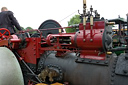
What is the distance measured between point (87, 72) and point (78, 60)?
0.30 m

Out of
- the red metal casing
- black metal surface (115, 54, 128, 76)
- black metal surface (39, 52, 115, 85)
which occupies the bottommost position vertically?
black metal surface (39, 52, 115, 85)

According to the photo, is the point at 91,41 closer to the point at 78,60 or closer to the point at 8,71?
the point at 78,60

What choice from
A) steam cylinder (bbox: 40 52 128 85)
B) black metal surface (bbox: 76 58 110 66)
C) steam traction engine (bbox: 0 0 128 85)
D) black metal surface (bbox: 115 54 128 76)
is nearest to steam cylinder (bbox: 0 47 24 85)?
steam traction engine (bbox: 0 0 128 85)

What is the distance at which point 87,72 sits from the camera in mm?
2420

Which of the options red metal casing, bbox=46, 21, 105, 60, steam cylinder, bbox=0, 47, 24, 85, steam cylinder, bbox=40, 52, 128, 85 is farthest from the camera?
steam cylinder, bbox=0, 47, 24, 85

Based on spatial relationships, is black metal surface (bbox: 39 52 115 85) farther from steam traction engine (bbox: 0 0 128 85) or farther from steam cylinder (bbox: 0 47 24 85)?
steam cylinder (bbox: 0 47 24 85)

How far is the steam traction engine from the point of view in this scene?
7.32 ft

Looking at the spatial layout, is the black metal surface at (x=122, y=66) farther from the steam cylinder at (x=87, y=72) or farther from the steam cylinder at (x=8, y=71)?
the steam cylinder at (x=8, y=71)

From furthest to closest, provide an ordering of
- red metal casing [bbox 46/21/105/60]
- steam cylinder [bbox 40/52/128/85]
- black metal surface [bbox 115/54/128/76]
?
red metal casing [bbox 46/21/105/60]
steam cylinder [bbox 40/52/128/85]
black metal surface [bbox 115/54/128/76]

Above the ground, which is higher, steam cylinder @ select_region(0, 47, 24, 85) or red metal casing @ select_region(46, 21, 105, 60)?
red metal casing @ select_region(46, 21, 105, 60)

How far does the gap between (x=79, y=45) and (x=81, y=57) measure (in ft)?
0.89

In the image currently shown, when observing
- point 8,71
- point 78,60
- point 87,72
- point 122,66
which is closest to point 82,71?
point 87,72

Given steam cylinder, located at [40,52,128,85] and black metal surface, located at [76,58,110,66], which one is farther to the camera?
black metal surface, located at [76,58,110,66]

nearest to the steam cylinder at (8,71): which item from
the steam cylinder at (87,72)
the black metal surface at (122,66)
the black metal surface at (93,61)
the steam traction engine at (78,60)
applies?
Answer: the steam traction engine at (78,60)
